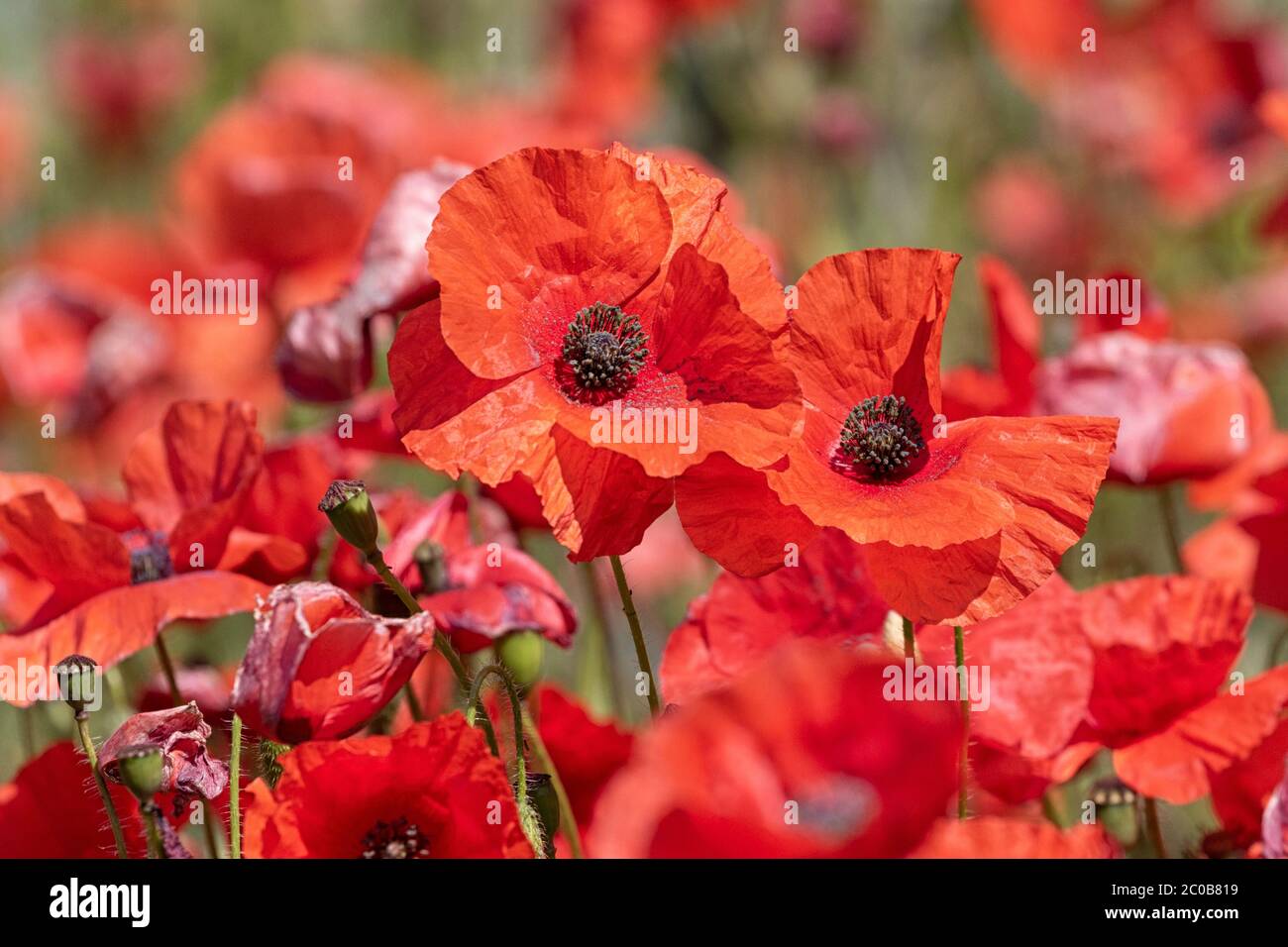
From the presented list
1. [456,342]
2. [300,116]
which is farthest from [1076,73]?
[456,342]

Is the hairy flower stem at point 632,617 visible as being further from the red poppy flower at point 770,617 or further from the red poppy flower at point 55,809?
the red poppy flower at point 55,809

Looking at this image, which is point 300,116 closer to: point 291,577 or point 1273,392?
point 291,577

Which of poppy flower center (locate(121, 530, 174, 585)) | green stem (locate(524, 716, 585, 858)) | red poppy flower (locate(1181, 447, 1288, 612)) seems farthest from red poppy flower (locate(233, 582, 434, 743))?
red poppy flower (locate(1181, 447, 1288, 612))

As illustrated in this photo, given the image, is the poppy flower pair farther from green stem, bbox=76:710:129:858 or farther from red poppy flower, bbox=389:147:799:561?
green stem, bbox=76:710:129:858

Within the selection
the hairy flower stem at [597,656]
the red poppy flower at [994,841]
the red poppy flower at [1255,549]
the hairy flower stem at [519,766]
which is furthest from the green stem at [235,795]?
the red poppy flower at [1255,549]

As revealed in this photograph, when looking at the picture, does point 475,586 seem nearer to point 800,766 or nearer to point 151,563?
point 151,563

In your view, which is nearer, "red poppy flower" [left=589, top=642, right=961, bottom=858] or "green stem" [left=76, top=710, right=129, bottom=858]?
"red poppy flower" [left=589, top=642, right=961, bottom=858]

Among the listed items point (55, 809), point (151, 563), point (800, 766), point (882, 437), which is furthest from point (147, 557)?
point (800, 766)
